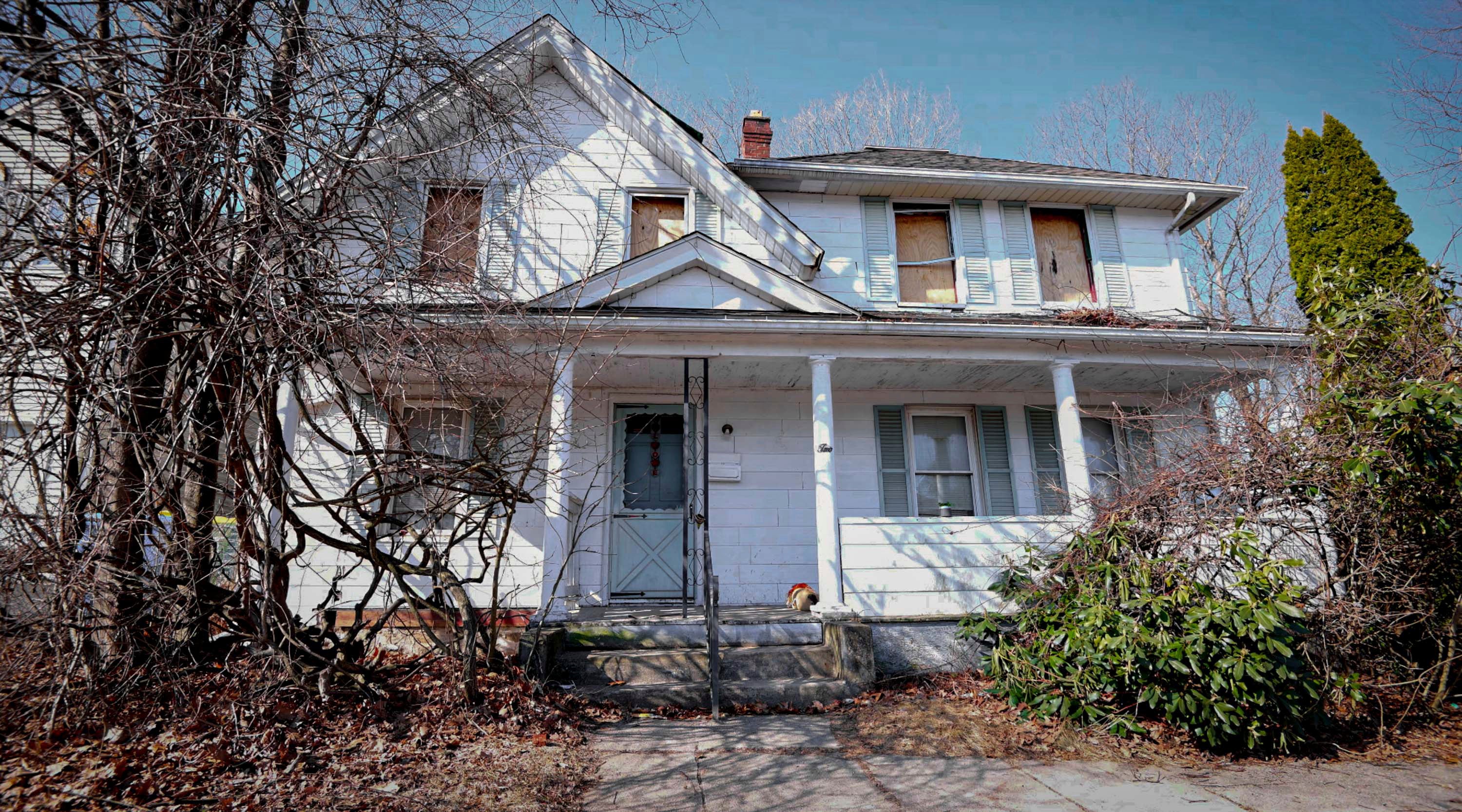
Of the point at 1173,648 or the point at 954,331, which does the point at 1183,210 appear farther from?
the point at 1173,648

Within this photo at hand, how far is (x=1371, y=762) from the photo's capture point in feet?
15.6

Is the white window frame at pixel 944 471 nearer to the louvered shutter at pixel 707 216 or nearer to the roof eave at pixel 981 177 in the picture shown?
the roof eave at pixel 981 177

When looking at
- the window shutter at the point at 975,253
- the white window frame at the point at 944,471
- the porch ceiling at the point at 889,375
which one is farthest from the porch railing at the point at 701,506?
the window shutter at the point at 975,253

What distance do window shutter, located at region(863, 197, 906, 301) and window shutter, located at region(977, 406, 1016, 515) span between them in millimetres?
1996

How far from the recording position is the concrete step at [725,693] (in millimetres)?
5871

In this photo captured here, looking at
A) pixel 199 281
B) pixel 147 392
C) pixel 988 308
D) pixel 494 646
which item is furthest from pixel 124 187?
pixel 988 308

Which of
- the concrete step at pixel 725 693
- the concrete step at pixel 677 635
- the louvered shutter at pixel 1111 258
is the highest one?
the louvered shutter at pixel 1111 258

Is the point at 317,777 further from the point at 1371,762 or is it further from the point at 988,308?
the point at 988,308

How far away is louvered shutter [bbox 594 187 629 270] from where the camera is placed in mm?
8984

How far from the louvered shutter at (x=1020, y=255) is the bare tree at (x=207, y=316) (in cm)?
699

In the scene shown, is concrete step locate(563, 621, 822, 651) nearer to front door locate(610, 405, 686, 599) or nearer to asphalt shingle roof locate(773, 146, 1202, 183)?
front door locate(610, 405, 686, 599)

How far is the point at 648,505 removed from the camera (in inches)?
349

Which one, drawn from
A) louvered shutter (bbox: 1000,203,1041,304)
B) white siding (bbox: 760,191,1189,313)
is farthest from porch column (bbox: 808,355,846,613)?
louvered shutter (bbox: 1000,203,1041,304)

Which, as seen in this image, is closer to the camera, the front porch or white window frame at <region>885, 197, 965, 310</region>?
the front porch
